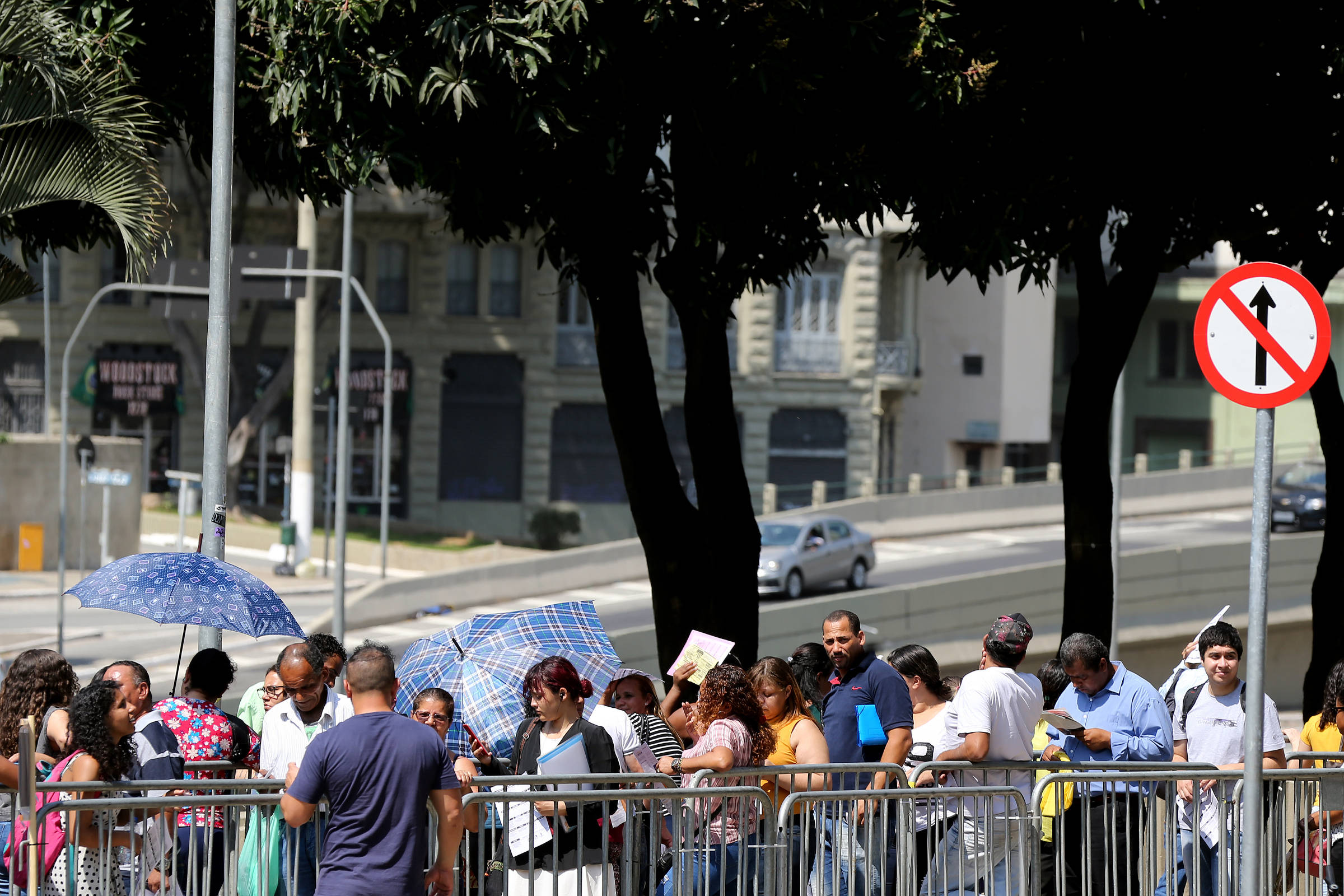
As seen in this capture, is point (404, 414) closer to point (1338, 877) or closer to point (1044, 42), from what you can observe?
point (1044, 42)

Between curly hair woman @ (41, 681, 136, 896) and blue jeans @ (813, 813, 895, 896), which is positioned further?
blue jeans @ (813, 813, 895, 896)

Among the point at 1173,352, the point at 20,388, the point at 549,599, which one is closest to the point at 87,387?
the point at 20,388

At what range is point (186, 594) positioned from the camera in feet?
28.2

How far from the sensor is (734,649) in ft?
38.4

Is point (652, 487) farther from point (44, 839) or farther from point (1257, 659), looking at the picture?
point (1257, 659)

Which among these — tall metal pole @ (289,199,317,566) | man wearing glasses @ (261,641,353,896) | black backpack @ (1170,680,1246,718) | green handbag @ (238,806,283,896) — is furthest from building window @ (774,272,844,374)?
green handbag @ (238,806,283,896)

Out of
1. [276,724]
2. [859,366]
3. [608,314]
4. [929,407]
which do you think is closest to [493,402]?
[859,366]

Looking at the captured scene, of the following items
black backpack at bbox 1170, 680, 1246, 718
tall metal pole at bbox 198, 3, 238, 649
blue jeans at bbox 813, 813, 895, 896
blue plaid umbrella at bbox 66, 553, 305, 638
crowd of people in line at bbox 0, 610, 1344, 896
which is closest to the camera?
crowd of people in line at bbox 0, 610, 1344, 896

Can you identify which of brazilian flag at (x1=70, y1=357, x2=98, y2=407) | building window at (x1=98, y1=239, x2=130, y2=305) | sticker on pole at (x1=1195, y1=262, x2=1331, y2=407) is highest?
building window at (x1=98, y1=239, x2=130, y2=305)

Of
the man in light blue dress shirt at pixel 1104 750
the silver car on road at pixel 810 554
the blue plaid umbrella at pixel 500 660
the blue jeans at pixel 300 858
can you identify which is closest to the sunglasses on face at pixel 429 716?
the blue jeans at pixel 300 858

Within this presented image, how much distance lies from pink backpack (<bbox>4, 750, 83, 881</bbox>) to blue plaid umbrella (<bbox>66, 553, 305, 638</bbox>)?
1.60 meters

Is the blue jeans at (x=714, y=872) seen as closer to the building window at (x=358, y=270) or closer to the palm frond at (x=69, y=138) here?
the palm frond at (x=69, y=138)

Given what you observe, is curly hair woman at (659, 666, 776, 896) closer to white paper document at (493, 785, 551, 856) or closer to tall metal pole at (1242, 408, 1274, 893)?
white paper document at (493, 785, 551, 856)

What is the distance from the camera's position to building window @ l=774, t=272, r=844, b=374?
49031mm
